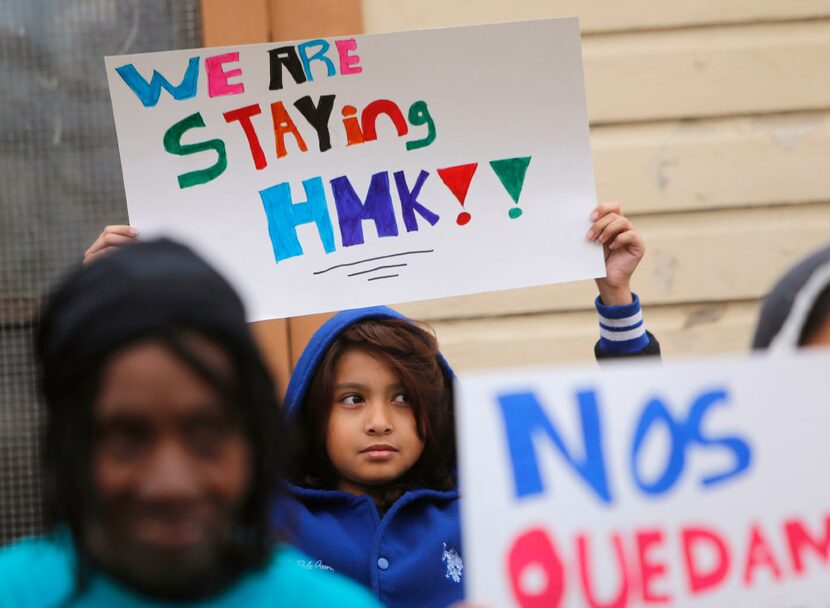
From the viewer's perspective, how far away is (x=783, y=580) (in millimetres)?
1616

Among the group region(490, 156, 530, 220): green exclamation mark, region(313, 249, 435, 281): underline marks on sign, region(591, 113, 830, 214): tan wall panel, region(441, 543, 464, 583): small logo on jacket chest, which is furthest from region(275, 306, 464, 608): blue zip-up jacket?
region(591, 113, 830, 214): tan wall panel

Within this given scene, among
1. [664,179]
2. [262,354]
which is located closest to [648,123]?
[664,179]

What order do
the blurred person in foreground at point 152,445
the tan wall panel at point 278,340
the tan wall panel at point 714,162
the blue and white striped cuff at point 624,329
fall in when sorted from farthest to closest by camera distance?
the tan wall panel at point 714,162 < the tan wall panel at point 278,340 < the blue and white striped cuff at point 624,329 < the blurred person in foreground at point 152,445

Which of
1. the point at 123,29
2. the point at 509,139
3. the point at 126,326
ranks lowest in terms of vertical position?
the point at 126,326

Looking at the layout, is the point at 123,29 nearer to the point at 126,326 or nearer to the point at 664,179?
the point at 664,179

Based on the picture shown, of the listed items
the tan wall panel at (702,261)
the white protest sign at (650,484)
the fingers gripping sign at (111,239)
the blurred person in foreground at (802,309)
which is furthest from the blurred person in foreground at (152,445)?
the tan wall panel at (702,261)

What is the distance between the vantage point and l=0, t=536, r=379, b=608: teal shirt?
1.34m

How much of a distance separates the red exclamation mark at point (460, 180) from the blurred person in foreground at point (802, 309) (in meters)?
0.99

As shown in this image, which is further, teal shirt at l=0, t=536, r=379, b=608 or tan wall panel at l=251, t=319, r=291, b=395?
tan wall panel at l=251, t=319, r=291, b=395

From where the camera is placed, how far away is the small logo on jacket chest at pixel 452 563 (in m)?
2.44

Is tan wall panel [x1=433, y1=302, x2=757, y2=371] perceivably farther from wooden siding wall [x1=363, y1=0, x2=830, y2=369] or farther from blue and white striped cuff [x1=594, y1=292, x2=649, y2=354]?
blue and white striped cuff [x1=594, y1=292, x2=649, y2=354]

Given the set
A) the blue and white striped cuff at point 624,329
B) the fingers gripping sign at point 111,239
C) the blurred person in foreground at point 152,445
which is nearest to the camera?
the blurred person in foreground at point 152,445

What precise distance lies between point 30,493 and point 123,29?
1.31 metres

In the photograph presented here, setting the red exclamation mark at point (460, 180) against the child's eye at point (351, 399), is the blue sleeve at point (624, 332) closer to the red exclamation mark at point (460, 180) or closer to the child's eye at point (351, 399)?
the red exclamation mark at point (460, 180)
